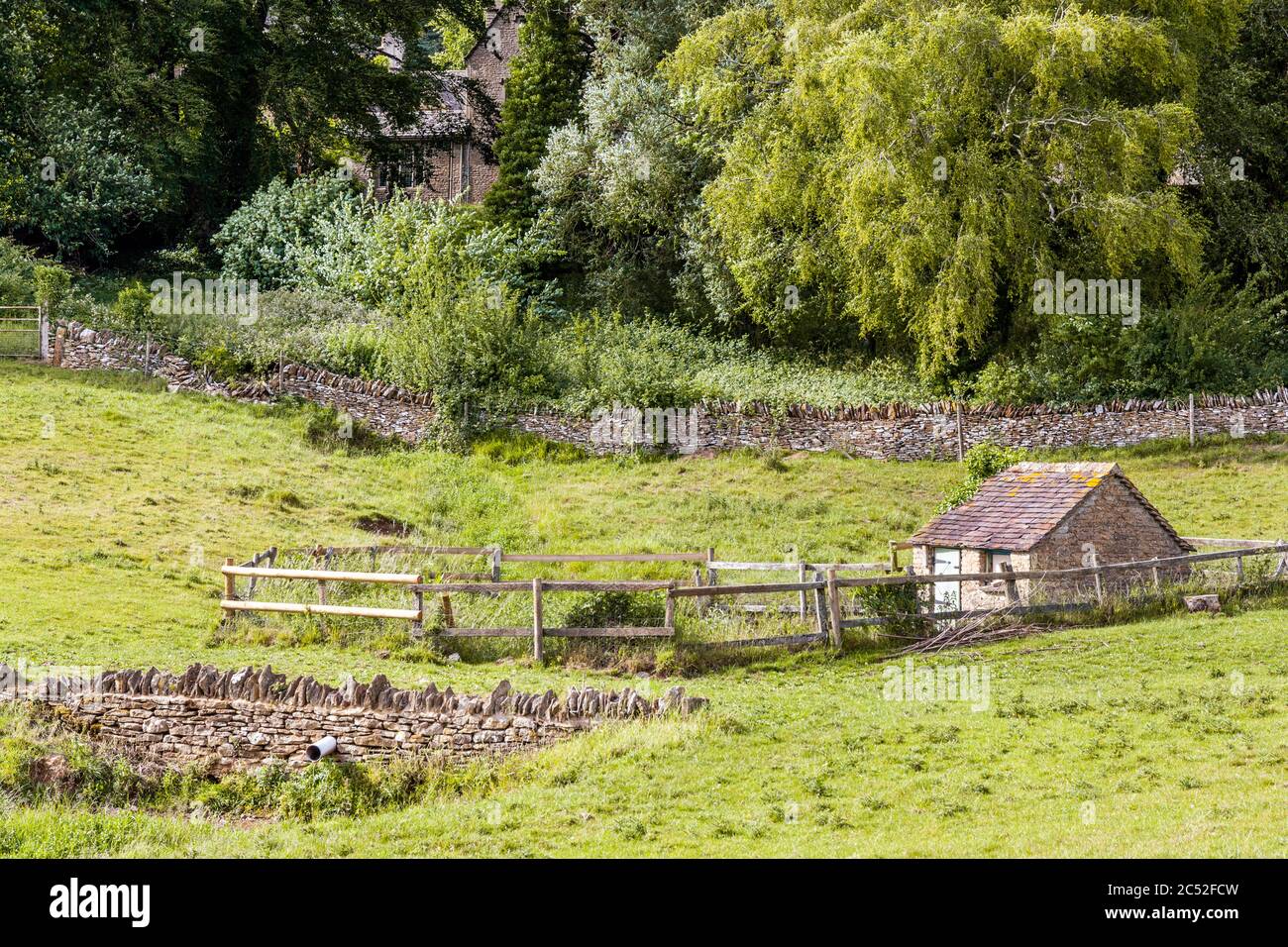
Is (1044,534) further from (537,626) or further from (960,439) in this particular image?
(960,439)

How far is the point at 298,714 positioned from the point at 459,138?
140 ft

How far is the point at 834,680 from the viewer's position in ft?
57.6

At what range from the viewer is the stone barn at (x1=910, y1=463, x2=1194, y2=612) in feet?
68.5

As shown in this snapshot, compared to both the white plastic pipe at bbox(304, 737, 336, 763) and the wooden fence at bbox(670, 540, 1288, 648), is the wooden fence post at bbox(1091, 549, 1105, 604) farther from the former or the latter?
the white plastic pipe at bbox(304, 737, 336, 763)

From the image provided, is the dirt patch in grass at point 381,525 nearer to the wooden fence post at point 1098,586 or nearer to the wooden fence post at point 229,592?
the wooden fence post at point 229,592

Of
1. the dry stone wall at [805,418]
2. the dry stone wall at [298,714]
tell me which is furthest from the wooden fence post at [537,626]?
the dry stone wall at [805,418]

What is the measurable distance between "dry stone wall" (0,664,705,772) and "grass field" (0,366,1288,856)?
0.50 meters

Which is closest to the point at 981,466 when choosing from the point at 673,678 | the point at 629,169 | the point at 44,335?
the point at 673,678

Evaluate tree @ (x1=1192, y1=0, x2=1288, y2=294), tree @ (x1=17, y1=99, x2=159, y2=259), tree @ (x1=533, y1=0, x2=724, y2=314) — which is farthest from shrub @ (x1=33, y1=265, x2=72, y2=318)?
tree @ (x1=1192, y1=0, x2=1288, y2=294)

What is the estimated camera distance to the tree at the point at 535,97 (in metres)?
45.8

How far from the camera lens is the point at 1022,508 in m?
21.9

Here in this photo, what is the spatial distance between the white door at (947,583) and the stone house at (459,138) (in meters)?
34.5
